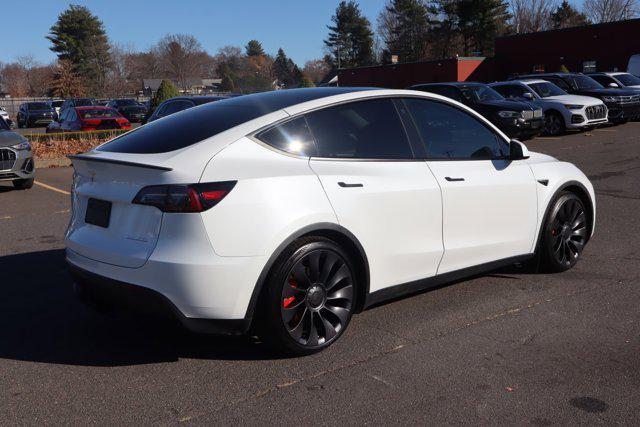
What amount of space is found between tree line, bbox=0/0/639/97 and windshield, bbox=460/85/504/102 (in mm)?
39345

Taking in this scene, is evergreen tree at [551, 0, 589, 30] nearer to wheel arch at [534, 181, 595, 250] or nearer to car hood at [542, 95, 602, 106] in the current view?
car hood at [542, 95, 602, 106]

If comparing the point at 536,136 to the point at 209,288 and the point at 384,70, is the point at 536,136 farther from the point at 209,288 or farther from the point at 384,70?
the point at 384,70

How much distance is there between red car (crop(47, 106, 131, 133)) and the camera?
21141mm

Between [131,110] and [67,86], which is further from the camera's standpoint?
[67,86]

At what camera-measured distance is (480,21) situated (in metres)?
63.3

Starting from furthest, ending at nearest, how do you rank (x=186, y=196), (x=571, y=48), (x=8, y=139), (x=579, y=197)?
1. (x=571, y=48)
2. (x=8, y=139)
3. (x=579, y=197)
4. (x=186, y=196)

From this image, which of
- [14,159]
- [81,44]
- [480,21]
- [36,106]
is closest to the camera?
[14,159]

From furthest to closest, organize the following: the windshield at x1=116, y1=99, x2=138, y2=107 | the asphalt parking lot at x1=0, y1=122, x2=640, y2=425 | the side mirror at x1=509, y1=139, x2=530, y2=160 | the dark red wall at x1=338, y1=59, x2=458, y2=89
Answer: the dark red wall at x1=338, y1=59, x2=458, y2=89, the windshield at x1=116, y1=99, x2=138, y2=107, the side mirror at x1=509, y1=139, x2=530, y2=160, the asphalt parking lot at x1=0, y1=122, x2=640, y2=425

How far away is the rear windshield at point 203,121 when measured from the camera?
408 cm

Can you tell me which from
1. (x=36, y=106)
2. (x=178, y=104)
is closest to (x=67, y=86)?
(x=36, y=106)

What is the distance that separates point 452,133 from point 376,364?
198 cm

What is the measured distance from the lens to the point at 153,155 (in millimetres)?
3928

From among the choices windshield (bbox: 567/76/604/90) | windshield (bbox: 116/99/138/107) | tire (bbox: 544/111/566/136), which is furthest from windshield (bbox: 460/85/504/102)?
windshield (bbox: 116/99/138/107)

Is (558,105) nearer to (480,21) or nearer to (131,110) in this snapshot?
(131,110)
